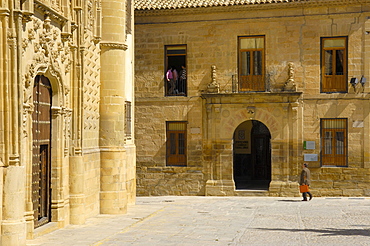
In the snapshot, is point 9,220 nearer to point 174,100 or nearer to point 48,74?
point 48,74

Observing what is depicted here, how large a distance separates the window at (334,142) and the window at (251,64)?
278 centimetres

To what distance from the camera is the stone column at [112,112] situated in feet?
52.2

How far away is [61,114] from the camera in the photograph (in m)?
13.3

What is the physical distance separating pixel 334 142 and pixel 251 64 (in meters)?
4.22

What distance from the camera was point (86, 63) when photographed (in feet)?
48.1

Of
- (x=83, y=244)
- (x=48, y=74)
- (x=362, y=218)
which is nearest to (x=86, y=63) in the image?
(x=48, y=74)

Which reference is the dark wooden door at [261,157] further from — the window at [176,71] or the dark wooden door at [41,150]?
the dark wooden door at [41,150]

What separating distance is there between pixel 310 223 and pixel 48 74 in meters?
7.22

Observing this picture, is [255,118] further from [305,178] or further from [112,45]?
[112,45]

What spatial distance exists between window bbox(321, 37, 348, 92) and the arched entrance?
5.52m

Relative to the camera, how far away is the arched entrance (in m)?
27.1

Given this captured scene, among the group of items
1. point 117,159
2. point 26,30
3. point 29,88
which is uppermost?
point 26,30

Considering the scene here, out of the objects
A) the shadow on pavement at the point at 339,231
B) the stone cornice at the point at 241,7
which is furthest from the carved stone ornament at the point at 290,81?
the shadow on pavement at the point at 339,231

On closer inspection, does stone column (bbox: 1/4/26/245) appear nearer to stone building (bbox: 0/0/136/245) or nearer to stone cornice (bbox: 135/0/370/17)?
stone building (bbox: 0/0/136/245)
